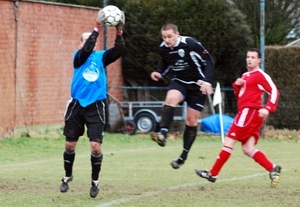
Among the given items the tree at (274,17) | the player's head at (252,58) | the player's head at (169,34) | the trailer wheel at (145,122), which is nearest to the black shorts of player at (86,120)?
the player's head at (169,34)

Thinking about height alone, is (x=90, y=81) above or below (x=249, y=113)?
above

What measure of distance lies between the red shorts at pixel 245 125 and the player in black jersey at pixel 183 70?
0.84 metres

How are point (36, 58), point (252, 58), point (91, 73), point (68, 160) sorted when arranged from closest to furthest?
point (91, 73) → point (68, 160) → point (252, 58) → point (36, 58)

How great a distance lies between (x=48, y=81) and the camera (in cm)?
1855

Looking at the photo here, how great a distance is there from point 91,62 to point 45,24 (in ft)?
31.5

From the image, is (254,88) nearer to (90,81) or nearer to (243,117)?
(243,117)

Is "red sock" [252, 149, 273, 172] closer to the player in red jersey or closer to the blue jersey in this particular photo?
the player in red jersey

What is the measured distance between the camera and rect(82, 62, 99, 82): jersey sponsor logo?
895 cm

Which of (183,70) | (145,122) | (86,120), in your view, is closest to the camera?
(86,120)

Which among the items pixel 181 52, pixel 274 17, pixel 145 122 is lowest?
pixel 145 122

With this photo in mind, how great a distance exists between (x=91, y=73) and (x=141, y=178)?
257 cm

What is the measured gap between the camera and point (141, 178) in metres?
11.0

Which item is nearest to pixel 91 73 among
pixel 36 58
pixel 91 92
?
pixel 91 92

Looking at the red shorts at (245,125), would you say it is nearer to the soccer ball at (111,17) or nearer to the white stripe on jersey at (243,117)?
the white stripe on jersey at (243,117)
